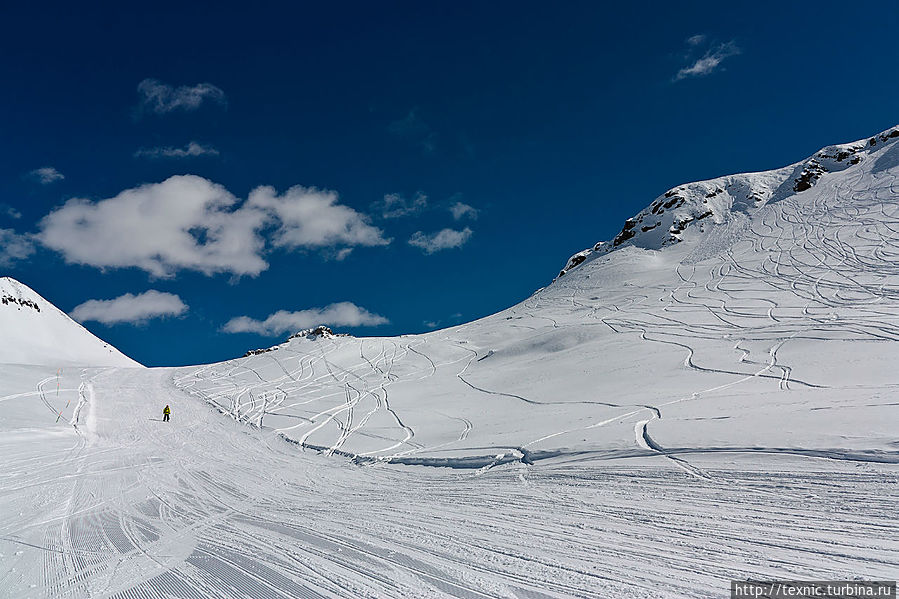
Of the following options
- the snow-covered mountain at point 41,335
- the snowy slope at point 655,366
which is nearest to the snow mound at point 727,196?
the snowy slope at point 655,366

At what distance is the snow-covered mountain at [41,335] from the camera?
261 ft

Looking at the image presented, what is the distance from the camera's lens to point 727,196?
68.6 metres

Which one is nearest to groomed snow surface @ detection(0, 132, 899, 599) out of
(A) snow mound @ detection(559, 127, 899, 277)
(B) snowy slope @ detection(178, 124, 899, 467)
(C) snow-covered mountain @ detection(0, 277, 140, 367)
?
(B) snowy slope @ detection(178, 124, 899, 467)

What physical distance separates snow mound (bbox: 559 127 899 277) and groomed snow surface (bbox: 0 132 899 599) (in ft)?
116

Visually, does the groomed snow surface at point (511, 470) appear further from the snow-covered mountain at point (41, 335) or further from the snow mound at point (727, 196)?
the snow-covered mountain at point (41, 335)

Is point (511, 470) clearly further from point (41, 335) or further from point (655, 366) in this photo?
point (41, 335)

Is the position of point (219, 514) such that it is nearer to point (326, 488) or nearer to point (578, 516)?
point (326, 488)

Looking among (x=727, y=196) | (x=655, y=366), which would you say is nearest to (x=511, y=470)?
(x=655, y=366)

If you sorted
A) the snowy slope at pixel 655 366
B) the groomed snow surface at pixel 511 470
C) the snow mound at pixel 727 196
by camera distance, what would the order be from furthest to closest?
the snow mound at pixel 727 196
the snowy slope at pixel 655 366
the groomed snow surface at pixel 511 470

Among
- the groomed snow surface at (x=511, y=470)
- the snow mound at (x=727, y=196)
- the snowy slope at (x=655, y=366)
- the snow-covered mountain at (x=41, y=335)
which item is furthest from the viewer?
the snow-covered mountain at (x=41, y=335)

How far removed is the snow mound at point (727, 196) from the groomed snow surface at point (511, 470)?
35.3m

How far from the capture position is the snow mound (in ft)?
206

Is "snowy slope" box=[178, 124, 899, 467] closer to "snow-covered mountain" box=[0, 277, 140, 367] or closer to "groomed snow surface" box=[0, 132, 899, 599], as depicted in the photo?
"groomed snow surface" box=[0, 132, 899, 599]

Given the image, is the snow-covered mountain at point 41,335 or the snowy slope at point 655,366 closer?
the snowy slope at point 655,366
